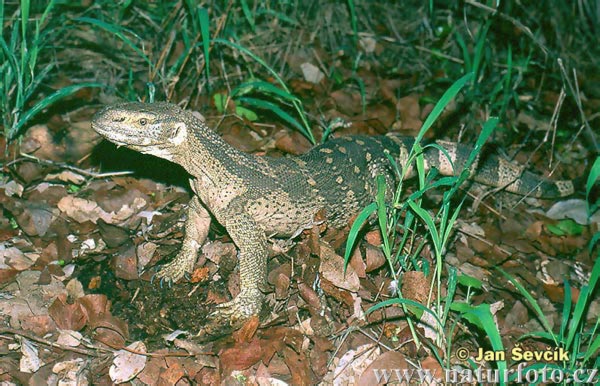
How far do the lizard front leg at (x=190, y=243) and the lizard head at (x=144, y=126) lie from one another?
56 centimetres

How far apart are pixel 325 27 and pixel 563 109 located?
9.20 ft

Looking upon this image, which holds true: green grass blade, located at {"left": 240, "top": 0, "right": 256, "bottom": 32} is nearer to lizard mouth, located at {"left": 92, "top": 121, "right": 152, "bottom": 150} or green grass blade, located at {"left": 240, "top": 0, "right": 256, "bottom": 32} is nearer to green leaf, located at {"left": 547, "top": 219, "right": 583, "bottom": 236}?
lizard mouth, located at {"left": 92, "top": 121, "right": 152, "bottom": 150}

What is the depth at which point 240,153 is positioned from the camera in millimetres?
4621

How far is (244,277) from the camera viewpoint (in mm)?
4332

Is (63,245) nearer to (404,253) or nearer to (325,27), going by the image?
(404,253)

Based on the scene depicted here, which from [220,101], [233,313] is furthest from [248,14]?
[233,313]

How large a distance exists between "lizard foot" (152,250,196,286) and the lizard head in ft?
2.60

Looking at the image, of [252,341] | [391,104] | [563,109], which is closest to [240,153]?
[252,341]

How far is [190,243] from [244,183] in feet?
2.09

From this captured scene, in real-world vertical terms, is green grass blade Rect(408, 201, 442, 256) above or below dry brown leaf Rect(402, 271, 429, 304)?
above

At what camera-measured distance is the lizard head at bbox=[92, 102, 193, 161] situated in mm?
4227

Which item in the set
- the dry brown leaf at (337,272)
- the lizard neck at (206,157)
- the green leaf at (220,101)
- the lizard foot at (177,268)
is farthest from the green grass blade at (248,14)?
the dry brown leaf at (337,272)

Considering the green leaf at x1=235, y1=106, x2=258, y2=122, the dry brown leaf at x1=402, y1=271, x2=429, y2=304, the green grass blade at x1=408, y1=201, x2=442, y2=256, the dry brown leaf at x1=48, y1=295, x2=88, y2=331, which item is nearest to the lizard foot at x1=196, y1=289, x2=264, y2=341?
the dry brown leaf at x1=48, y1=295, x2=88, y2=331

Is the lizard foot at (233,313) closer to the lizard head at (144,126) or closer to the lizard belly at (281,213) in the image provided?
the lizard belly at (281,213)
